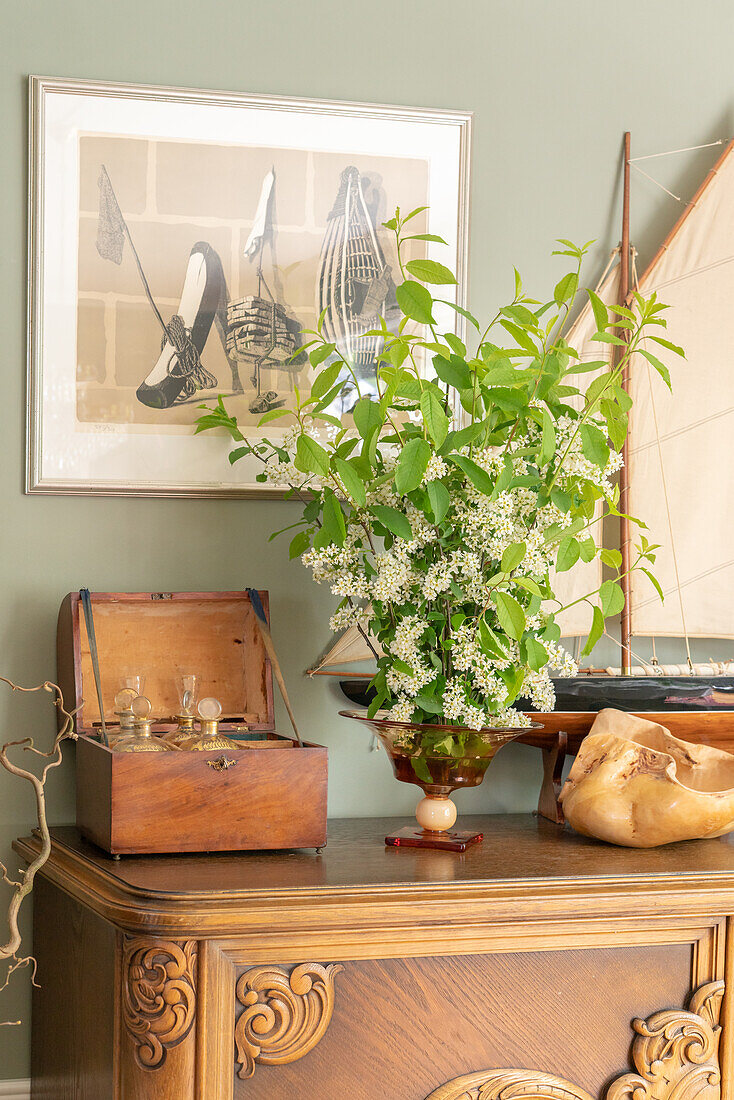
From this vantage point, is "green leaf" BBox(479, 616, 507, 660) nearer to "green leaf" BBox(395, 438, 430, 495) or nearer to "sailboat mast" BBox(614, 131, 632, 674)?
"green leaf" BBox(395, 438, 430, 495)

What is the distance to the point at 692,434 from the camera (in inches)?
83.7

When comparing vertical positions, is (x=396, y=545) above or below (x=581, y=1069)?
above

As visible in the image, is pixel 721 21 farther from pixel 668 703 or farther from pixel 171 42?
pixel 668 703

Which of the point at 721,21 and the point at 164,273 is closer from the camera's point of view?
the point at 164,273

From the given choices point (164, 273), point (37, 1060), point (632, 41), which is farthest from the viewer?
point (632, 41)

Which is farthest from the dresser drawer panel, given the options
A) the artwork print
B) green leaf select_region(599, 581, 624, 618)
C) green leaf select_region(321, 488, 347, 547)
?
the artwork print

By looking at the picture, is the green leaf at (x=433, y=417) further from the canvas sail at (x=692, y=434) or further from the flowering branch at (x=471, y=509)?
the canvas sail at (x=692, y=434)

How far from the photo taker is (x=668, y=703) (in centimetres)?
194

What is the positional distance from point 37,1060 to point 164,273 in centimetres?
132

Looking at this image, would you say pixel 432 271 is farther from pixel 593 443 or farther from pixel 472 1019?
pixel 472 1019

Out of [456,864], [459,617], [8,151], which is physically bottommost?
[456,864]

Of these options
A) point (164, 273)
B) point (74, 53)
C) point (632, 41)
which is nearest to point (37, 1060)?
point (164, 273)

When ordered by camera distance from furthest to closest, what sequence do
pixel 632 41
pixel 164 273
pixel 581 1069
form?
pixel 632 41
pixel 164 273
pixel 581 1069

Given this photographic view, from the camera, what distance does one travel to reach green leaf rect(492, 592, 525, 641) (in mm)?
1509
